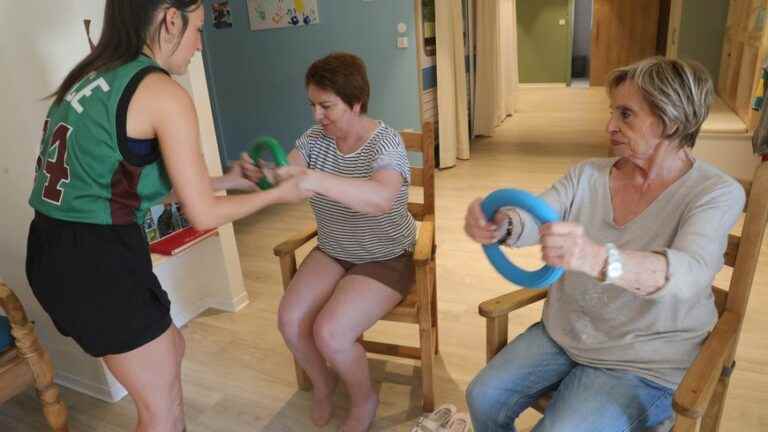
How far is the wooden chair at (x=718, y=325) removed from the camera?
3.20ft

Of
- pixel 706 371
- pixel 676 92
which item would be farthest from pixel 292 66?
pixel 706 371

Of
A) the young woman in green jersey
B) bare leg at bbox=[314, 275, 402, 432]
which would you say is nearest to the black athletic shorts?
the young woman in green jersey

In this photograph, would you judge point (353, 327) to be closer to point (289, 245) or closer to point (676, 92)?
point (289, 245)

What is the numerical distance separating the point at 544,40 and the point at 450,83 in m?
6.20

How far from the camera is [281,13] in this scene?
15.3 ft

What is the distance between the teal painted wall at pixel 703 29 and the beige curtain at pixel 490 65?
1811mm

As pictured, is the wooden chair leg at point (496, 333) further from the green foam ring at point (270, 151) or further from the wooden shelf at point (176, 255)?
the wooden shelf at point (176, 255)

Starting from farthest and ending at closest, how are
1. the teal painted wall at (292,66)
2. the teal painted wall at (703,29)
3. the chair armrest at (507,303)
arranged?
the teal painted wall at (703,29), the teal painted wall at (292,66), the chair armrest at (507,303)

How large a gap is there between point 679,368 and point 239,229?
3.19 m

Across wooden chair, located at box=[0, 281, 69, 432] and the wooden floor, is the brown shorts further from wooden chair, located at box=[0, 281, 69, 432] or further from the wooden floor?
wooden chair, located at box=[0, 281, 69, 432]

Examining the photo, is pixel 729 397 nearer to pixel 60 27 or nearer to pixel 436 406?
pixel 436 406

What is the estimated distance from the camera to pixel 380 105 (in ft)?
15.4

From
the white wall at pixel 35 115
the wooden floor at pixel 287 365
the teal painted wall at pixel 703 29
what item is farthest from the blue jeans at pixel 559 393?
the teal painted wall at pixel 703 29

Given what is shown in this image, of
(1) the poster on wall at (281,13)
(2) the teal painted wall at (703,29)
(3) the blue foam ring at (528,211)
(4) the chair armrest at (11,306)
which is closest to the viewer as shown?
(3) the blue foam ring at (528,211)
